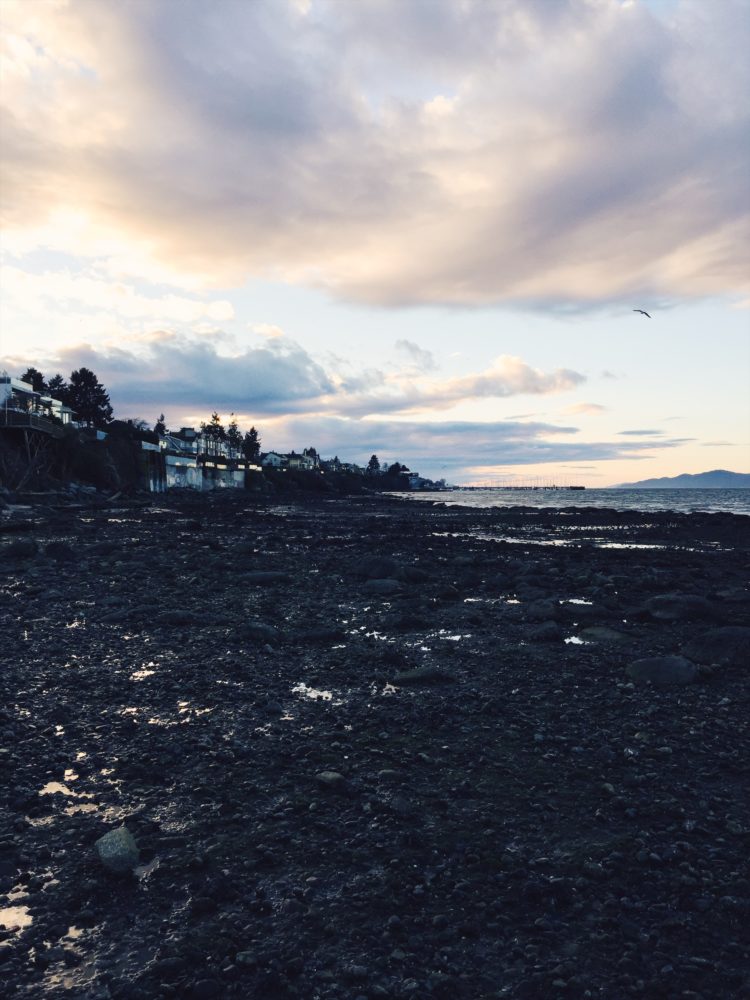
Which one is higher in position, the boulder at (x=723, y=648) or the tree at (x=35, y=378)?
the tree at (x=35, y=378)

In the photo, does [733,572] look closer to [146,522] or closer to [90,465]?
[146,522]

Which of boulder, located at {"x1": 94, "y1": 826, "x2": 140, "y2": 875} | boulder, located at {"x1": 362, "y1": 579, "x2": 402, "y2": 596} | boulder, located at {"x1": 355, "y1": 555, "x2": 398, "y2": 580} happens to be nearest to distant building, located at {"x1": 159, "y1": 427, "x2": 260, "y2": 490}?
boulder, located at {"x1": 355, "y1": 555, "x2": 398, "y2": 580}

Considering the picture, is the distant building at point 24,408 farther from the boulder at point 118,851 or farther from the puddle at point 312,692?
the boulder at point 118,851

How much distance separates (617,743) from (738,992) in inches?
133

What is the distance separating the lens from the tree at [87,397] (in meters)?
113

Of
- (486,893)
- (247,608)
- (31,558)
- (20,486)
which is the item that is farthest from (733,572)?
(20,486)

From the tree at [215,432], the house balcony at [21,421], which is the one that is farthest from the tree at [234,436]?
the house balcony at [21,421]

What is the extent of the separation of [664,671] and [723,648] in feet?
5.74

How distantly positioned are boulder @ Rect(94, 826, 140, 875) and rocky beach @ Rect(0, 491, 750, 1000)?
17 millimetres

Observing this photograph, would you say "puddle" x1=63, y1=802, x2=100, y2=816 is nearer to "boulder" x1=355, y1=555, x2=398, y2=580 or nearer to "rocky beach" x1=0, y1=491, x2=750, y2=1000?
"rocky beach" x1=0, y1=491, x2=750, y2=1000

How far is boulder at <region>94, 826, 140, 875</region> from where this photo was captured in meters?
4.46

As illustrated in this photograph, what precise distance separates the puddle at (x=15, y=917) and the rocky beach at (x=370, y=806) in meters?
0.02

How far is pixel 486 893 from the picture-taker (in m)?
4.27

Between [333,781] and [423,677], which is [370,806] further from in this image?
[423,677]
